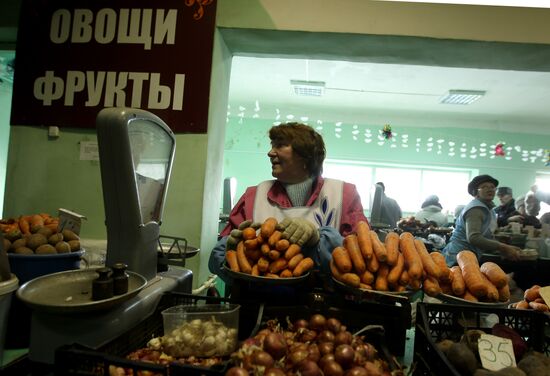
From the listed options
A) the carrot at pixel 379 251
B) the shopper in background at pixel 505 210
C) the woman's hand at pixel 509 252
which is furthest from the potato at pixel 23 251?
the shopper in background at pixel 505 210

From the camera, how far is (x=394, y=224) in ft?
17.4

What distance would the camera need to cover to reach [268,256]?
1.10m

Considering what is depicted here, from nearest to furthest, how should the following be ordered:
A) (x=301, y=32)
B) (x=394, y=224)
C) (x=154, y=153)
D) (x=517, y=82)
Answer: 1. (x=154, y=153)
2. (x=301, y=32)
3. (x=517, y=82)
4. (x=394, y=224)

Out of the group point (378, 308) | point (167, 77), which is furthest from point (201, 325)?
point (167, 77)

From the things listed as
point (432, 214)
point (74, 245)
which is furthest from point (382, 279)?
point (432, 214)

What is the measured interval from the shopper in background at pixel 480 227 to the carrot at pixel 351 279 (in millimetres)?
2508

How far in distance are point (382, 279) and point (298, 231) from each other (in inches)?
11.6

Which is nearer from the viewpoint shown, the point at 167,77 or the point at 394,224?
the point at 167,77

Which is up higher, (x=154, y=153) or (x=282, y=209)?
(x=154, y=153)

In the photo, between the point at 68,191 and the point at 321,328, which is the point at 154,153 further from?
the point at 68,191

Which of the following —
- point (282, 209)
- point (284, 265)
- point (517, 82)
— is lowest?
point (284, 265)

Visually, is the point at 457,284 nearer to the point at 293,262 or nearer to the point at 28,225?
the point at 293,262

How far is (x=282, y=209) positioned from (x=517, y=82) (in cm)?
486

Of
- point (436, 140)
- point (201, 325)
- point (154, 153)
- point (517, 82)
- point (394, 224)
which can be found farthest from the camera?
point (436, 140)
